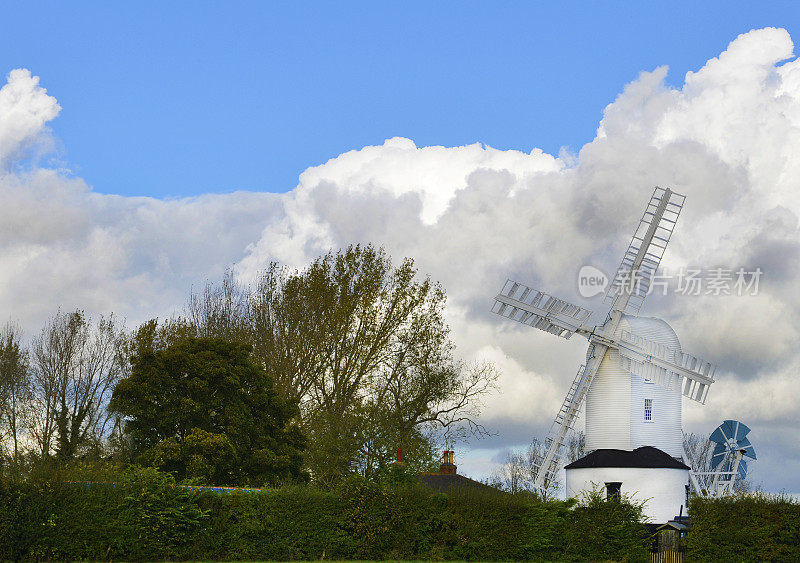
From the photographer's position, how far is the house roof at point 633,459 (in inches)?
1657

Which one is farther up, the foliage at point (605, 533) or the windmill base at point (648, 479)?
the windmill base at point (648, 479)

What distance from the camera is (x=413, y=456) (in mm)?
46000

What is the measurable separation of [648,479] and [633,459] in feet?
3.53

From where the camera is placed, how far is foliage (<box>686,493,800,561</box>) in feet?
101

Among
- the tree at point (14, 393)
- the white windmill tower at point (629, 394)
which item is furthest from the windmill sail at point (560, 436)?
the tree at point (14, 393)

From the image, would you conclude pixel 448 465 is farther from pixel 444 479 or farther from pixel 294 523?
pixel 294 523

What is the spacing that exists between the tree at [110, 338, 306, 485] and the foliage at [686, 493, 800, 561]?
1679 centimetres

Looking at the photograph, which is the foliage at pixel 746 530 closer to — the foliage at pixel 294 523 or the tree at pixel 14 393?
the foliage at pixel 294 523

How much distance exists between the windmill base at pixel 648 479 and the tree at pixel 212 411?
13.6m

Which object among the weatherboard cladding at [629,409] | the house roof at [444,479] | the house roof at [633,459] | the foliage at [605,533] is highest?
the weatherboard cladding at [629,409]

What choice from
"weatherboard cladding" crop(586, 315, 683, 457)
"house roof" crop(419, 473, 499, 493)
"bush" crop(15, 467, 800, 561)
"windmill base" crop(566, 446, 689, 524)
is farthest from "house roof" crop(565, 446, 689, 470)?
"bush" crop(15, 467, 800, 561)

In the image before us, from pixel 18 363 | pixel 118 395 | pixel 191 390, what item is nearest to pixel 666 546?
pixel 191 390

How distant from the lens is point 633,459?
139 feet

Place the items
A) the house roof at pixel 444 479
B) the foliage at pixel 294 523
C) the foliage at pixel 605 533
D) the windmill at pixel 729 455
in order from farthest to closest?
the windmill at pixel 729 455, the house roof at pixel 444 479, the foliage at pixel 605 533, the foliage at pixel 294 523
